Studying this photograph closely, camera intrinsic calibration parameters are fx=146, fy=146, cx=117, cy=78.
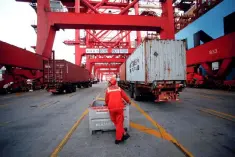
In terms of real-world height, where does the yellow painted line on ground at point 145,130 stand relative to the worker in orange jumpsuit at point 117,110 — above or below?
below

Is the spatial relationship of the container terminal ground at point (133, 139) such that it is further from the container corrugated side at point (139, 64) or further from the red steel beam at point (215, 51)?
the red steel beam at point (215, 51)

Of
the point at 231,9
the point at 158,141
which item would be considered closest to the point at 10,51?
the point at 158,141

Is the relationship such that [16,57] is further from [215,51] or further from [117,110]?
[215,51]

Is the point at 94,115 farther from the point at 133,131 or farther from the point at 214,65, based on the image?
the point at 214,65

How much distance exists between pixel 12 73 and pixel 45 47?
8.70m

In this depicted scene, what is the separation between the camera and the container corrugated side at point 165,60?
796 cm

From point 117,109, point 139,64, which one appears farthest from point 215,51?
point 117,109

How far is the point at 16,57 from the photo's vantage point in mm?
17875

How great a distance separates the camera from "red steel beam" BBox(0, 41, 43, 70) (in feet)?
52.5

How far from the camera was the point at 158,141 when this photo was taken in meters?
3.69

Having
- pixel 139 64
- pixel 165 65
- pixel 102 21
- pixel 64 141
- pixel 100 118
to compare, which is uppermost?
pixel 102 21

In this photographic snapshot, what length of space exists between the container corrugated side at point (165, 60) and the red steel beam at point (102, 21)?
25.5 ft

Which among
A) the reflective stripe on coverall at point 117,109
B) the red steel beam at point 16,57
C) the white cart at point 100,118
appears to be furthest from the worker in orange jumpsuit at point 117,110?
the red steel beam at point 16,57

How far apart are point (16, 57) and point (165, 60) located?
18.0m
